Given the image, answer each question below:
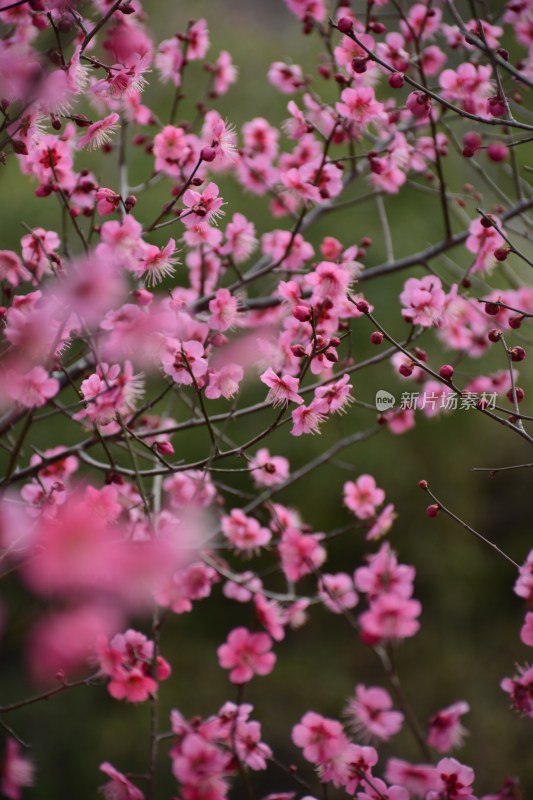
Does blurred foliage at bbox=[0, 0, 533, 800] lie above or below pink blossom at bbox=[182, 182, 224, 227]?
below

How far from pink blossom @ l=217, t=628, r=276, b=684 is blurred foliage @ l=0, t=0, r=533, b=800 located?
1.66 metres

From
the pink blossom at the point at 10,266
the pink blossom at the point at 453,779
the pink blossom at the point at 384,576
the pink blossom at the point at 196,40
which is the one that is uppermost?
the pink blossom at the point at 196,40

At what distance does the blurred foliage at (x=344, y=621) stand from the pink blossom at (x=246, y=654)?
166 centimetres

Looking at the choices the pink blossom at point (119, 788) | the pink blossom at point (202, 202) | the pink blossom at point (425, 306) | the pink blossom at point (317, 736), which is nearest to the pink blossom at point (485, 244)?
the pink blossom at point (425, 306)

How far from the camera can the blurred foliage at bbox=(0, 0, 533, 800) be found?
3500 millimetres

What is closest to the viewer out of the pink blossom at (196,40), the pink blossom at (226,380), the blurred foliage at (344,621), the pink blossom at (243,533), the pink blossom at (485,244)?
the pink blossom at (226,380)

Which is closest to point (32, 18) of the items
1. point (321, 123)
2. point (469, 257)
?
point (321, 123)

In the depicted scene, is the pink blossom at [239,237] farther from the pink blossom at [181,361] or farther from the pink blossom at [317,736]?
the pink blossom at [317,736]

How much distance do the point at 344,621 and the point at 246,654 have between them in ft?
8.39

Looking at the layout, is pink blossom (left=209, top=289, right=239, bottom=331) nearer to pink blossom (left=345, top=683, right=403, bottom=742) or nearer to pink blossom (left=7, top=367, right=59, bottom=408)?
pink blossom (left=7, top=367, right=59, bottom=408)

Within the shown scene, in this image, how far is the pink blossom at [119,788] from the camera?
5.19 ft

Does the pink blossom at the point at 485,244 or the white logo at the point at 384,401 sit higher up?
the pink blossom at the point at 485,244

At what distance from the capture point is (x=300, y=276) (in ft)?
7.66

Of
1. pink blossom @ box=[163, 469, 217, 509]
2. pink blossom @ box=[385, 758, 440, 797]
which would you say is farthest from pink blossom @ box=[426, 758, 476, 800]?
pink blossom @ box=[163, 469, 217, 509]
